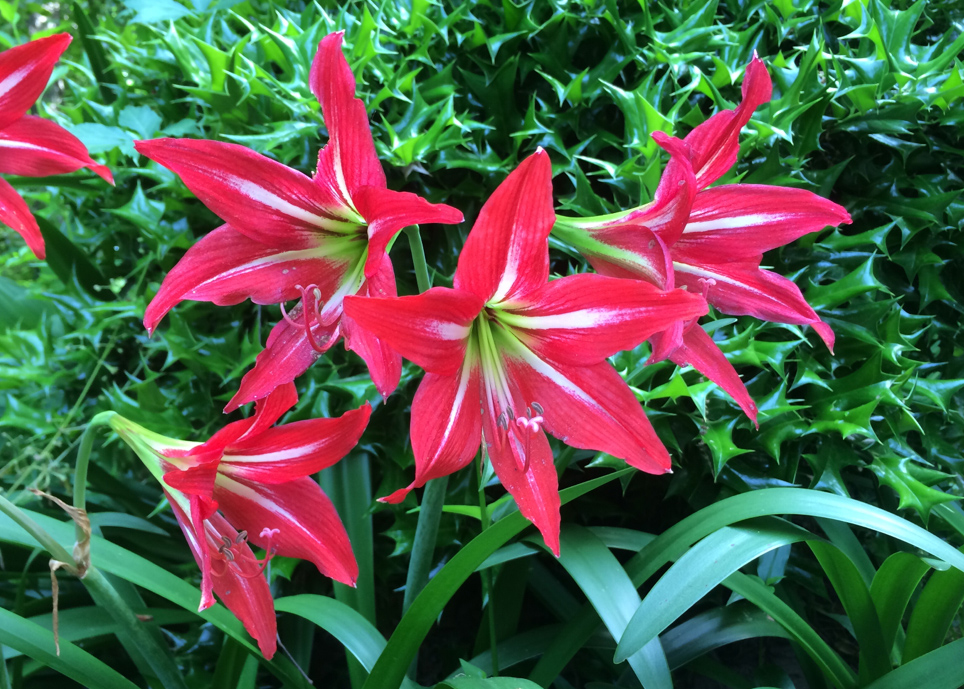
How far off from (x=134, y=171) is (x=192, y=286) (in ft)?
2.18

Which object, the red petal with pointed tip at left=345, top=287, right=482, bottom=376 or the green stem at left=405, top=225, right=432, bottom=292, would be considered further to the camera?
the green stem at left=405, top=225, right=432, bottom=292

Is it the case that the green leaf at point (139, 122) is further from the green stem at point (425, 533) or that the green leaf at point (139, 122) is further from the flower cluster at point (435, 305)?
the green stem at point (425, 533)

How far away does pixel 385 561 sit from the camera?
1054 mm

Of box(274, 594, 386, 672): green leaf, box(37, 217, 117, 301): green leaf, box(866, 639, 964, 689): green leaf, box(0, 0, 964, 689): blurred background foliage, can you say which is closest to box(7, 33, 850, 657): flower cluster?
box(274, 594, 386, 672): green leaf

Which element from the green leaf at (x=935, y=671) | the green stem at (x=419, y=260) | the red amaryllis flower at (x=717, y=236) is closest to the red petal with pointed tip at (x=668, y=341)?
the red amaryllis flower at (x=717, y=236)

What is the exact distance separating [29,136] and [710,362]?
2.76ft

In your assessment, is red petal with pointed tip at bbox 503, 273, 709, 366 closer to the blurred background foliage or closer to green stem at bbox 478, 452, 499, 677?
green stem at bbox 478, 452, 499, 677

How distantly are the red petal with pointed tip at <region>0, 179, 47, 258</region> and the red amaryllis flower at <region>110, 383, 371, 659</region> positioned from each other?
0.85 ft

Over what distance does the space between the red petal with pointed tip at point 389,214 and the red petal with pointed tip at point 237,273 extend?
0.12 meters

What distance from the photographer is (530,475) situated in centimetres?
58

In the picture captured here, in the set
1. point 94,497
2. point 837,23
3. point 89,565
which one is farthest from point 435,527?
point 837,23

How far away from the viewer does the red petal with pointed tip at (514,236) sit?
0.50 metres

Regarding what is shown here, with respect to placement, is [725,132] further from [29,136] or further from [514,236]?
[29,136]

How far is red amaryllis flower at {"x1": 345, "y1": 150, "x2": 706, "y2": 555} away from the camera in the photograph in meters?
0.50
